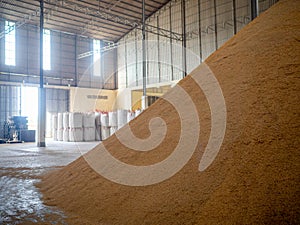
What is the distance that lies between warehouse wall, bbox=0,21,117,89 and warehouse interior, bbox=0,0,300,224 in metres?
0.08

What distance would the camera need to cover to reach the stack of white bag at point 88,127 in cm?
1356

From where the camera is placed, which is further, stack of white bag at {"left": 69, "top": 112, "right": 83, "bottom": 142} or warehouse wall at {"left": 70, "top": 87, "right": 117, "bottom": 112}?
warehouse wall at {"left": 70, "top": 87, "right": 117, "bottom": 112}

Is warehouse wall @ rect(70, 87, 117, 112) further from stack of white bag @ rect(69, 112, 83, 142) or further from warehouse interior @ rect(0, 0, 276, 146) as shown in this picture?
stack of white bag @ rect(69, 112, 83, 142)

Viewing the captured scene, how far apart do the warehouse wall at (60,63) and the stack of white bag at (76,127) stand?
8.17 meters

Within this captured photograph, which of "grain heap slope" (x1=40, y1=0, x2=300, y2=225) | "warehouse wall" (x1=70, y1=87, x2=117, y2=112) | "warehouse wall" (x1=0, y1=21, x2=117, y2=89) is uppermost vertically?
"warehouse wall" (x1=0, y1=21, x2=117, y2=89)

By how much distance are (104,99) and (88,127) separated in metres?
11.2

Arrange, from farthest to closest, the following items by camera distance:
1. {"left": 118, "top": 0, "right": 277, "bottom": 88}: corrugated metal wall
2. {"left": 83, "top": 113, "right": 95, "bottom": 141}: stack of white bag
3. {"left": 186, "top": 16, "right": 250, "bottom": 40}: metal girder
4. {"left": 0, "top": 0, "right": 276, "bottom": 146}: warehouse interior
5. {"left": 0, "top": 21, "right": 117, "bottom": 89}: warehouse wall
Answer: {"left": 0, "top": 21, "right": 117, "bottom": 89}: warehouse wall, {"left": 0, "top": 0, "right": 276, "bottom": 146}: warehouse interior, {"left": 118, "top": 0, "right": 277, "bottom": 88}: corrugated metal wall, {"left": 186, "top": 16, "right": 250, "bottom": 40}: metal girder, {"left": 83, "top": 113, "right": 95, "bottom": 141}: stack of white bag

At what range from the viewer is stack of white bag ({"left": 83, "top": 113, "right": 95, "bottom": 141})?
1356 centimetres

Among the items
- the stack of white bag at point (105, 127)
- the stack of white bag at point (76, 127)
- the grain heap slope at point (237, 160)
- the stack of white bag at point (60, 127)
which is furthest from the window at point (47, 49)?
the grain heap slope at point (237, 160)

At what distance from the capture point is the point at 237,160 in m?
1.85

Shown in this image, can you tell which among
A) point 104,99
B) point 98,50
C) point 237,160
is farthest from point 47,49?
point 237,160

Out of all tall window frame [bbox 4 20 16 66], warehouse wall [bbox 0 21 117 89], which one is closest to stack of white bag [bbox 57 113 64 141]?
warehouse wall [bbox 0 21 117 89]

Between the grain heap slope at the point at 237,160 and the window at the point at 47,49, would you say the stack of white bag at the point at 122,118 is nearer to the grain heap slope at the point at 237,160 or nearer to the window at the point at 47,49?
the grain heap slope at the point at 237,160

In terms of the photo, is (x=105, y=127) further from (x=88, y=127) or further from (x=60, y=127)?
(x=60, y=127)
